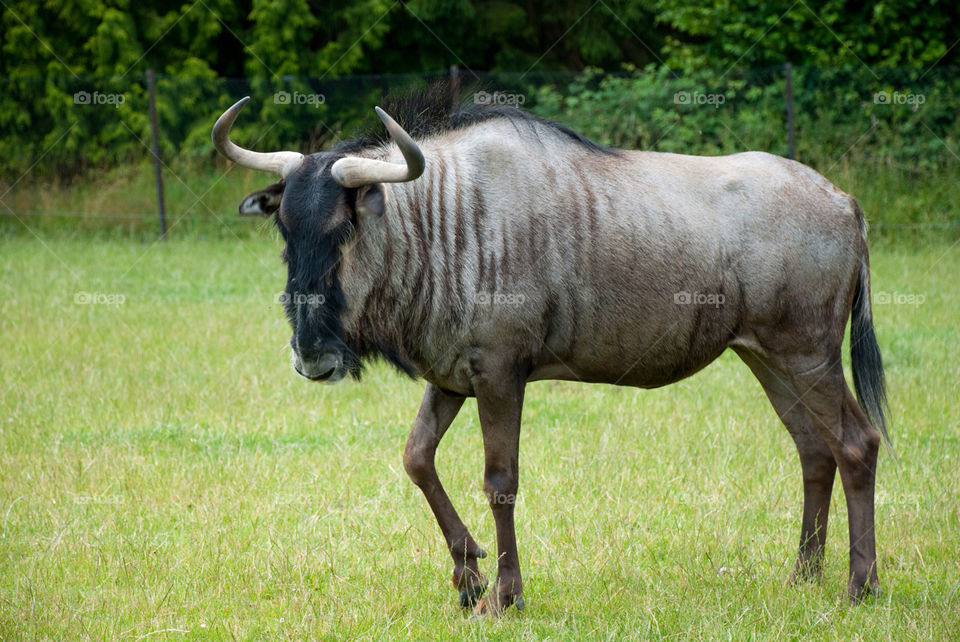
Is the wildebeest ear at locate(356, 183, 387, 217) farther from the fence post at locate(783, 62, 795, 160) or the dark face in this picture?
the fence post at locate(783, 62, 795, 160)

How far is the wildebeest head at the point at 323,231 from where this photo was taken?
4371 mm

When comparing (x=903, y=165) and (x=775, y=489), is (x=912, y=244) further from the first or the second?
(x=775, y=489)

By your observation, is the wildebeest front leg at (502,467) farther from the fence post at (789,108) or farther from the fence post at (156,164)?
the fence post at (156,164)

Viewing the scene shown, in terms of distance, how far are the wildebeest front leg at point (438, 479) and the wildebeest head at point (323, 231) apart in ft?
2.07

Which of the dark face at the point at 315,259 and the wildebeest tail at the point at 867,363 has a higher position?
the dark face at the point at 315,259

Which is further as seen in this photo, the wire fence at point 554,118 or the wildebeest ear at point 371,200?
the wire fence at point 554,118

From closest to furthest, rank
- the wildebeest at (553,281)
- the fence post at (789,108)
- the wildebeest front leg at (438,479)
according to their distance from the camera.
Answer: the wildebeest at (553,281) < the wildebeest front leg at (438,479) < the fence post at (789,108)

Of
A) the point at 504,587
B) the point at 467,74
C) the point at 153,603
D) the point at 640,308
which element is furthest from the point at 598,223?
the point at 467,74

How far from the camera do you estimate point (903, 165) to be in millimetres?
15617

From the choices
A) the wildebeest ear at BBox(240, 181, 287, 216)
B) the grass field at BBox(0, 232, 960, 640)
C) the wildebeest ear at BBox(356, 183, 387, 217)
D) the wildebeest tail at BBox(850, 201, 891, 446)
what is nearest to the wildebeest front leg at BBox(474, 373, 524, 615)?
the grass field at BBox(0, 232, 960, 640)

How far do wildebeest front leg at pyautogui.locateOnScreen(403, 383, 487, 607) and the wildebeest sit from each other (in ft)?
0.03

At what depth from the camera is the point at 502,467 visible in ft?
15.5

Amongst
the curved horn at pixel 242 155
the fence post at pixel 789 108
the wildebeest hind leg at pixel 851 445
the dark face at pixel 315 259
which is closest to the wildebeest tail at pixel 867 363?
the wildebeest hind leg at pixel 851 445

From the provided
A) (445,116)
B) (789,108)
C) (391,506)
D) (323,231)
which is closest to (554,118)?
(789,108)
